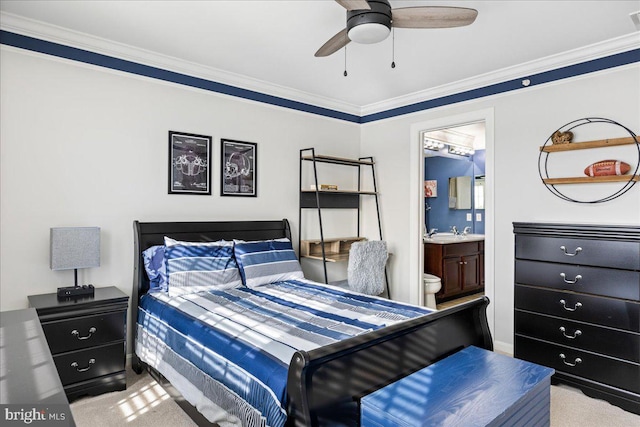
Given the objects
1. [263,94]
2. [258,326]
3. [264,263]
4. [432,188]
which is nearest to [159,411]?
[258,326]

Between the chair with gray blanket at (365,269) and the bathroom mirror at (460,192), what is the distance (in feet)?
10.9

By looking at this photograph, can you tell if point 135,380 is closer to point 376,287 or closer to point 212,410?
point 212,410

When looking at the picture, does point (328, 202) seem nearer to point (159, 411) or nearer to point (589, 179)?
point (589, 179)

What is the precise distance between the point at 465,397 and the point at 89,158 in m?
3.09

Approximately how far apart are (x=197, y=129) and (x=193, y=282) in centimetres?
149

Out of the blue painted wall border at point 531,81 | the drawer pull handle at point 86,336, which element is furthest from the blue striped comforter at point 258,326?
the blue painted wall border at point 531,81

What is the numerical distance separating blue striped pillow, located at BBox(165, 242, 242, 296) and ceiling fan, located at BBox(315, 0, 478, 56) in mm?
2046

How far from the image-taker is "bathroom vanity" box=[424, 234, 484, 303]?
17.7 feet

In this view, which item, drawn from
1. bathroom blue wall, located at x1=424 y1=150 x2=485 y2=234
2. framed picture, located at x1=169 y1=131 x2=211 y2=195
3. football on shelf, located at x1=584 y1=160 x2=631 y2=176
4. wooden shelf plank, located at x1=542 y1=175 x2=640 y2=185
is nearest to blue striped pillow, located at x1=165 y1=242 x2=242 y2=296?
framed picture, located at x1=169 y1=131 x2=211 y2=195

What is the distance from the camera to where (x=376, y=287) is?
395 centimetres

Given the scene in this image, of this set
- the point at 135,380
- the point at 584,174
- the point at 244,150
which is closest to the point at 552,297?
the point at 584,174

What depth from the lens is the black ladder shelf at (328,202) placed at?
14.6 feet

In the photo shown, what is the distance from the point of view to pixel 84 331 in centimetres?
269

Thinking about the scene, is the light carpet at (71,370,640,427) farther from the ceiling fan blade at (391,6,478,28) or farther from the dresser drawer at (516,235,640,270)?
the ceiling fan blade at (391,6,478,28)
